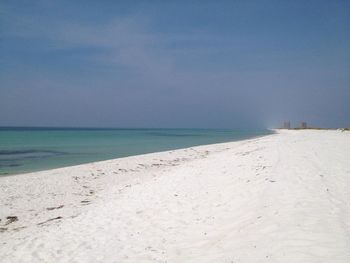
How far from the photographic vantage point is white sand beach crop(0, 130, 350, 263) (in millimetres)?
5234

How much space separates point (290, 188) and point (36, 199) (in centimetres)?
952

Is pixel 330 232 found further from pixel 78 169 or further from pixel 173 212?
→ pixel 78 169

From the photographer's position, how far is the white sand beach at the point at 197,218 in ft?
17.2

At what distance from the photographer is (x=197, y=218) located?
7766mm

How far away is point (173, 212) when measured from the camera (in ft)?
28.0

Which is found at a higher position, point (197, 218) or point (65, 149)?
point (197, 218)

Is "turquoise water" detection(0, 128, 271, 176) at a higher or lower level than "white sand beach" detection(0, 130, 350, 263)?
lower

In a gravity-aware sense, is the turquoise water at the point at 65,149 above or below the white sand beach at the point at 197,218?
below

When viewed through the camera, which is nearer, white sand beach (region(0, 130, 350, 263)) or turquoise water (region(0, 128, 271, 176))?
white sand beach (region(0, 130, 350, 263))

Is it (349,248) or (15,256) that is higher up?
(349,248)

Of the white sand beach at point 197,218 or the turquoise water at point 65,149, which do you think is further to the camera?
the turquoise water at point 65,149

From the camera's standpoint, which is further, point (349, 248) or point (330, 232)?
point (330, 232)

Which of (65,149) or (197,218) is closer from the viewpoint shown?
(197,218)

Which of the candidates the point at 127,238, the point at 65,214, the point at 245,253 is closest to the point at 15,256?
the point at 127,238
